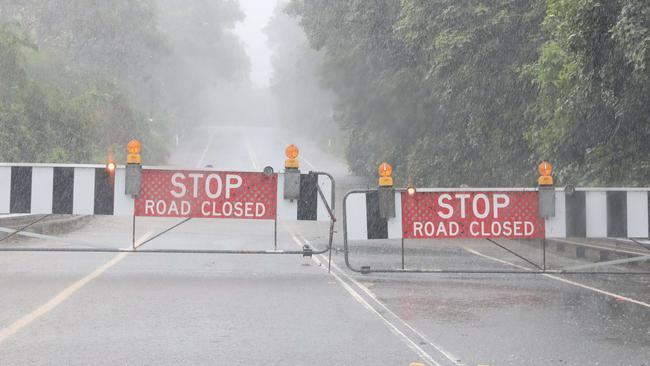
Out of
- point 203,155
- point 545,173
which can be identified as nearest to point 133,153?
point 545,173

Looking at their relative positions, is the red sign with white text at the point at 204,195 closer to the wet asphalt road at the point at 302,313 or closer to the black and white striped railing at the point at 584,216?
the wet asphalt road at the point at 302,313

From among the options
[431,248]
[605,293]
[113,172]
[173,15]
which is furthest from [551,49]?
[173,15]

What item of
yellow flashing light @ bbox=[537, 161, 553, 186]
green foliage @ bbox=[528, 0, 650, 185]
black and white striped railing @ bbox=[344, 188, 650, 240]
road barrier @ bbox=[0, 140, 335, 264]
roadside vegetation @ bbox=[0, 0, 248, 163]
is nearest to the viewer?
road barrier @ bbox=[0, 140, 335, 264]

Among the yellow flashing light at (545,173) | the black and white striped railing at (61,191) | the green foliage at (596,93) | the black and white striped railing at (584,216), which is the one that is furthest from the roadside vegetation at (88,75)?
the yellow flashing light at (545,173)

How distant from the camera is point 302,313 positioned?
860 cm

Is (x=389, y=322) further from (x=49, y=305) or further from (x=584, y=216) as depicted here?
(x=584, y=216)

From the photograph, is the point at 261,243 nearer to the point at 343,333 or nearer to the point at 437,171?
the point at 343,333

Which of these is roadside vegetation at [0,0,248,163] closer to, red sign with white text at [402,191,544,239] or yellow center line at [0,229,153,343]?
yellow center line at [0,229,153,343]

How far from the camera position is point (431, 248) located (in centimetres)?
1652

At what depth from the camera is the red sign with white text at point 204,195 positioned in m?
11.5

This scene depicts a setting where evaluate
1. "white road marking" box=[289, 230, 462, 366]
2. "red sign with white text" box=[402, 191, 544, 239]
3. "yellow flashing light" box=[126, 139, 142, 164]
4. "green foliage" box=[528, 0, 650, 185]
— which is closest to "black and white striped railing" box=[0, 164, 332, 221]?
"yellow flashing light" box=[126, 139, 142, 164]

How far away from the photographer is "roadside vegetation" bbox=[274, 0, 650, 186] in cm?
1373

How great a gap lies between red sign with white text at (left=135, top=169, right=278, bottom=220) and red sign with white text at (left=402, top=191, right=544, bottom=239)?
6.38 feet

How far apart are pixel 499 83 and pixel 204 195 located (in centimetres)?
1285
